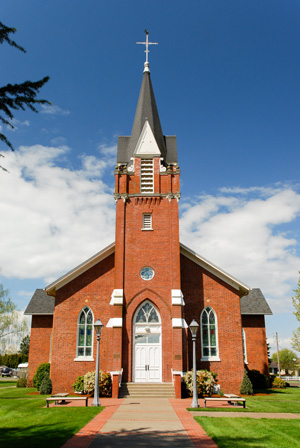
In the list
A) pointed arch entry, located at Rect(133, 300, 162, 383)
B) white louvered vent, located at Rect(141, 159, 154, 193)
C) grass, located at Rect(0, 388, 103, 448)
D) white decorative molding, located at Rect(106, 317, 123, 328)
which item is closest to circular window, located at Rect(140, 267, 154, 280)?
pointed arch entry, located at Rect(133, 300, 162, 383)

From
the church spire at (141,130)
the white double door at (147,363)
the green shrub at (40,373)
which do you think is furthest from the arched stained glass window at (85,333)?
the church spire at (141,130)

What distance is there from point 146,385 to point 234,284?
8304 millimetres

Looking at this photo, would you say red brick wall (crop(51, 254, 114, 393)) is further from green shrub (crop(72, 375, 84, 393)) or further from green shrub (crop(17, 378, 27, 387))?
green shrub (crop(17, 378, 27, 387))

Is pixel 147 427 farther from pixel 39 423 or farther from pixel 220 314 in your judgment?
pixel 220 314

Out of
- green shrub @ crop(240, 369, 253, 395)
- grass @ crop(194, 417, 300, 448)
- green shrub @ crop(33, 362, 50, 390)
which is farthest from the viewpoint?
green shrub @ crop(33, 362, 50, 390)

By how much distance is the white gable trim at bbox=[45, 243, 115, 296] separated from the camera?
933 inches

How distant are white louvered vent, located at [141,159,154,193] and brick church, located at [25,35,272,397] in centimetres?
7

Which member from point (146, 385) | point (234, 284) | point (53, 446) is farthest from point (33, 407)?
point (234, 284)

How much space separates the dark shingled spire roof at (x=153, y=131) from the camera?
2728 centimetres

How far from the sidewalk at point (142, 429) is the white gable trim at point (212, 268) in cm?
962

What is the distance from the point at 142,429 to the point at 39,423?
3.39 m

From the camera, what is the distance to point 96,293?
78.8 ft

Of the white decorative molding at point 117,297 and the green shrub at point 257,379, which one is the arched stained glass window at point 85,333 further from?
the green shrub at point 257,379

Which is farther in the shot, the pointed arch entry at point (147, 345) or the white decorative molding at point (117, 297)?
the white decorative molding at point (117, 297)
